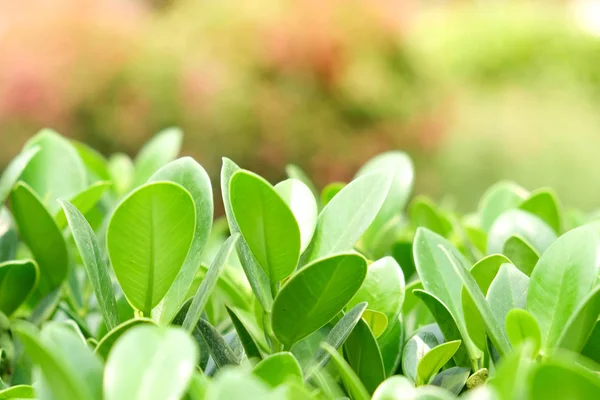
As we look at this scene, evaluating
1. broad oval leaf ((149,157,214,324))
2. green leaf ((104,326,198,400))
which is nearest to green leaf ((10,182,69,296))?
broad oval leaf ((149,157,214,324))

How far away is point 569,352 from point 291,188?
272mm

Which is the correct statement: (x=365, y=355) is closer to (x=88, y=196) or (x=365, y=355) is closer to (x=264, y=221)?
(x=264, y=221)

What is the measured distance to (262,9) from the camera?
5914mm

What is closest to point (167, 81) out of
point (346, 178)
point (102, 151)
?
point (102, 151)

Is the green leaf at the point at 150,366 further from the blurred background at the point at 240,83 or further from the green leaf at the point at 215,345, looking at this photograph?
the blurred background at the point at 240,83

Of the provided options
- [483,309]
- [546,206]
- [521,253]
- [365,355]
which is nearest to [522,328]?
[483,309]

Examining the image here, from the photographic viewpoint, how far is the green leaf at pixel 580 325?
1.78ft

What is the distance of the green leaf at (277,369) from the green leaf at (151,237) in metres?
0.11

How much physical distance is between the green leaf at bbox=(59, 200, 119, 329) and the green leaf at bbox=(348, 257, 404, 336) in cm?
20

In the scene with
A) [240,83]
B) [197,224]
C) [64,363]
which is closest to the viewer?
[64,363]

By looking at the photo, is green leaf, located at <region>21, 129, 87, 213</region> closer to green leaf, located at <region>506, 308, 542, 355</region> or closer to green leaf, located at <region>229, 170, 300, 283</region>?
green leaf, located at <region>229, 170, 300, 283</region>

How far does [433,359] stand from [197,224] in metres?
0.22

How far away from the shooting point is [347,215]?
2.21 feet

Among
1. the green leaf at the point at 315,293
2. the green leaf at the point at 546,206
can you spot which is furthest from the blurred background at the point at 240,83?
the green leaf at the point at 315,293
